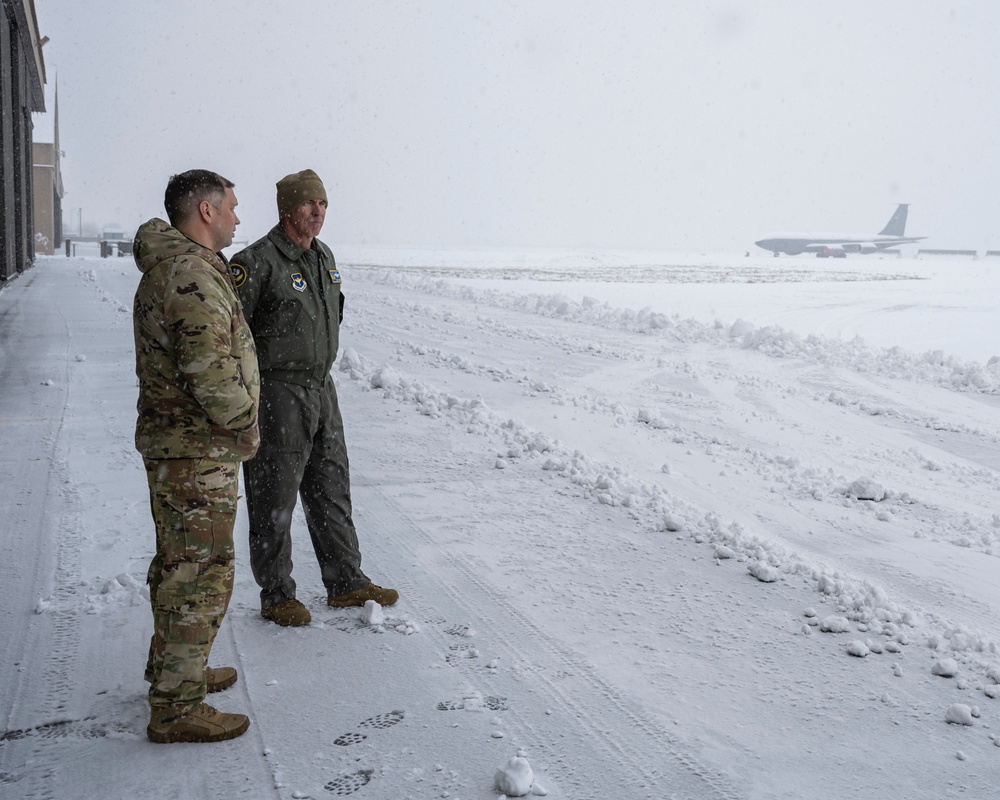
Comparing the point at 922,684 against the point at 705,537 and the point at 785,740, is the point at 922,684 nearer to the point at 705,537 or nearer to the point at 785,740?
the point at 785,740

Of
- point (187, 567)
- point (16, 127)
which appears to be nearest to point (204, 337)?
point (187, 567)

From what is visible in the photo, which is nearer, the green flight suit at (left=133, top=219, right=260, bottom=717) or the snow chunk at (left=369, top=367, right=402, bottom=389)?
the green flight suit at (left=133, top=219, right=260, bottom=717)

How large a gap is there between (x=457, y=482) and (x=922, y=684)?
338 centimetres

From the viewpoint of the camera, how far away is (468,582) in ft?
14.1

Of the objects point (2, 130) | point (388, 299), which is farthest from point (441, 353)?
point (2, 130)

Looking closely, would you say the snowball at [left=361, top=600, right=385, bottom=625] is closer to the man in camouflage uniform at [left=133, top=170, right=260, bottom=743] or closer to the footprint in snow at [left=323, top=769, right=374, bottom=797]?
the man in camouflage uniform at [left=133, top=170, right=260, bottom=743]

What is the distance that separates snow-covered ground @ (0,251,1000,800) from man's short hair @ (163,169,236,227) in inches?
67.9

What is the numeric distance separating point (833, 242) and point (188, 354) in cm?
11266

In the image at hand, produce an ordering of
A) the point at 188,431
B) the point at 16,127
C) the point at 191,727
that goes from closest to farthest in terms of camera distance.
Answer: the point at 188,431, the point at 191,727, the point at 16,127

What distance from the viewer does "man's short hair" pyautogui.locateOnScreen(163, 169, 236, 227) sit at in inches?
104

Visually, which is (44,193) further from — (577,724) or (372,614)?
(577,724)

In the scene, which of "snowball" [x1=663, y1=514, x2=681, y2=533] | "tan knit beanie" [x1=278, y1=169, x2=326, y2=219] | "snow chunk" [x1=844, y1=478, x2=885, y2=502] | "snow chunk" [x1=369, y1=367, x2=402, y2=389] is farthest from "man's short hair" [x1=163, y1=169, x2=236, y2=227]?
"snow chunk" [x1=369, y1=367, x2=402, y2=389]

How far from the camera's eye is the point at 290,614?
12.1 ft

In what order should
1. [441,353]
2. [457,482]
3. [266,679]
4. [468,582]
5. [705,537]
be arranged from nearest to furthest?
[266,679]
[468,582]
[705,537]
[457,482]
[441,353]
